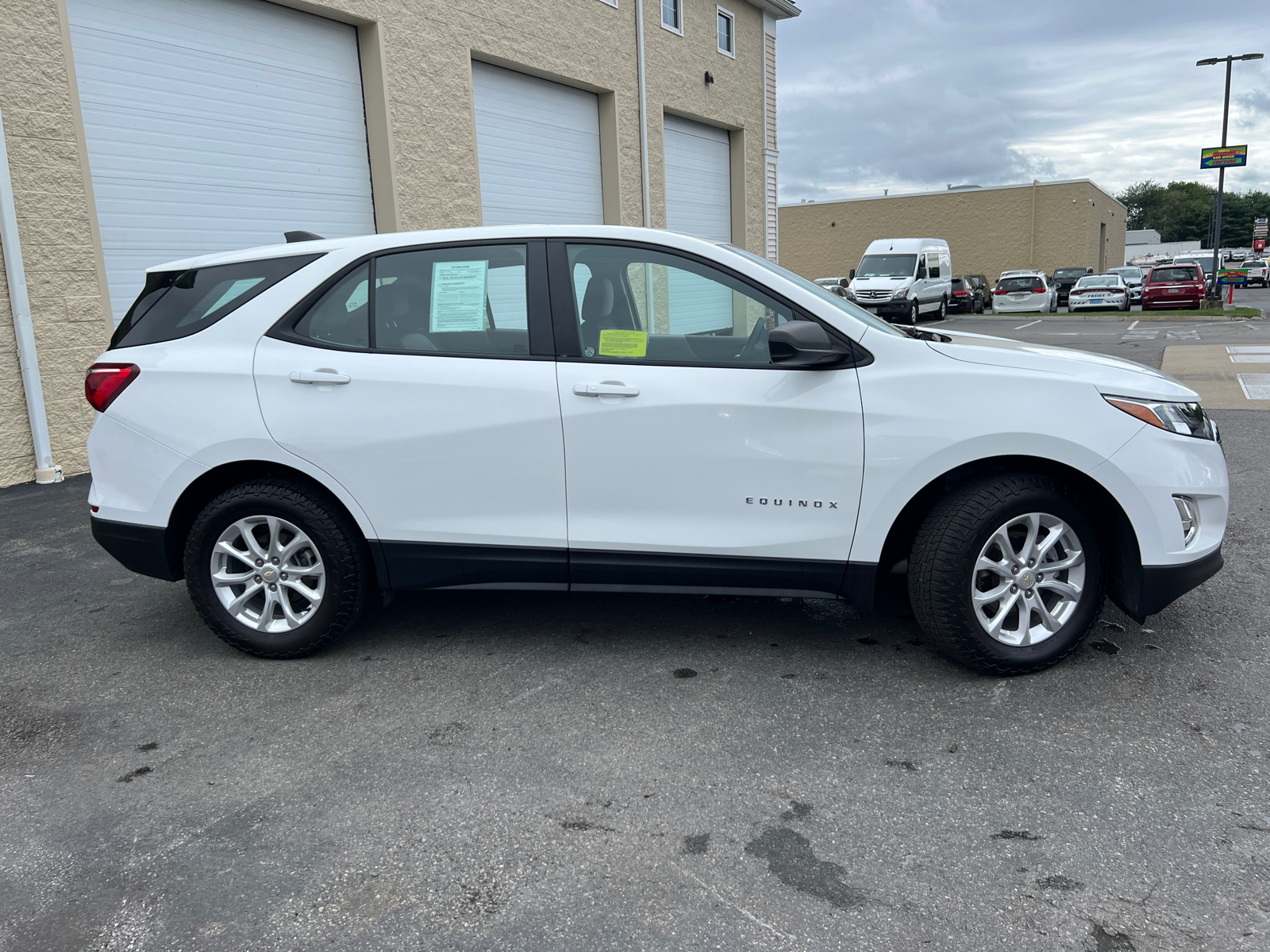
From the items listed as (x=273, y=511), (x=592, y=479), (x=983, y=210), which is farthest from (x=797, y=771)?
(x=983, y=210)

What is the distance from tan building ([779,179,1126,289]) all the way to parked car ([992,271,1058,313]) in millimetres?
15817

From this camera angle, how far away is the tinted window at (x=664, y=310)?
366 cm

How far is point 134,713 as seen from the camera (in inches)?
143

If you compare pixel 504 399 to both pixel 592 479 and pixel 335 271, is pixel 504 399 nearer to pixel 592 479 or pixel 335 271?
pixel 592 479

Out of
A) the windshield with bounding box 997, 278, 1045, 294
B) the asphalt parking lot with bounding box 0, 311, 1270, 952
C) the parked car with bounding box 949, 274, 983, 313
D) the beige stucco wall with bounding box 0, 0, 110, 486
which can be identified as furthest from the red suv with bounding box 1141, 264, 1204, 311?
the beige stucco wall with bounding box 0, 0, 110, 486

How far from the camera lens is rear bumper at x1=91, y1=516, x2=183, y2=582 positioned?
13.1 feet

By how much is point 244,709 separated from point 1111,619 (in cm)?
365

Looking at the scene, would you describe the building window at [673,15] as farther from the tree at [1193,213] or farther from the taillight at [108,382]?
the tree at [1193,213]

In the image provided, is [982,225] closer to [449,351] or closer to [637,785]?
[449,351]

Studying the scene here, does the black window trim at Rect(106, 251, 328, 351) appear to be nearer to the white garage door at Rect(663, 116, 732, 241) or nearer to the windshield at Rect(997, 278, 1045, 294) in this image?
the white garage door at Rect(663, 116, 732, 241)

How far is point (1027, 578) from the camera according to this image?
11.7 ft

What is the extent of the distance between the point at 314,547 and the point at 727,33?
16.1 m

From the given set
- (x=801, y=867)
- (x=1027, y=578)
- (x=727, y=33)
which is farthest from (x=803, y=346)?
(x=727, y=33)

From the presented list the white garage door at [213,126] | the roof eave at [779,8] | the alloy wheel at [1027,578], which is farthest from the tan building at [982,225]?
the alloy wheel at [1027,578]
